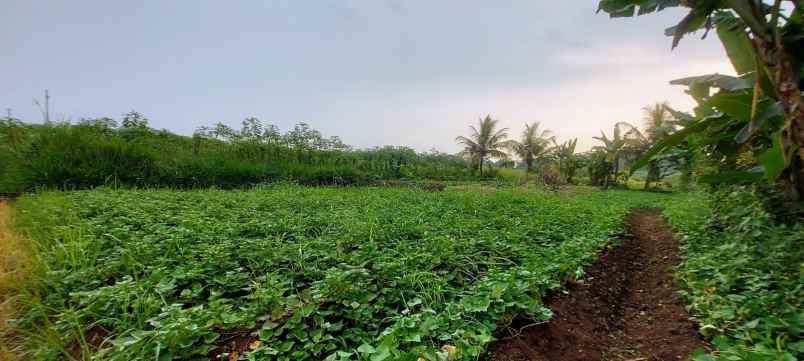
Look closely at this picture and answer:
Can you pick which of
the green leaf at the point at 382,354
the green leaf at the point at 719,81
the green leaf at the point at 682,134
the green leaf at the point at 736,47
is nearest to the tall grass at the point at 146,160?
the green leaf at the point at 382,354

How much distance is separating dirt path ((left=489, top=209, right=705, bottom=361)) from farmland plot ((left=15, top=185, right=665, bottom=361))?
4.9 inches

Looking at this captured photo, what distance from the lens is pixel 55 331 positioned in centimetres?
143

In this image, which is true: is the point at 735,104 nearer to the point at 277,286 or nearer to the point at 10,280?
the point at 277,286

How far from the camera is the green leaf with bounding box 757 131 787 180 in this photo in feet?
5.94

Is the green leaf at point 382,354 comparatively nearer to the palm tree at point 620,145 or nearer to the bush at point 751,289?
the bush at point 751,289

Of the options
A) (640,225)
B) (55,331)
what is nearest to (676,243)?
(640,225)

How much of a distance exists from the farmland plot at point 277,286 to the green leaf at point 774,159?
122 cm

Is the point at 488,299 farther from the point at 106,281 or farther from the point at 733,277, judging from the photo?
the point at 106,281

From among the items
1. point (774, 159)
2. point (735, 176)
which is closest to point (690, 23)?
point (774, 159)

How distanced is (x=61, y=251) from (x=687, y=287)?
445 cm

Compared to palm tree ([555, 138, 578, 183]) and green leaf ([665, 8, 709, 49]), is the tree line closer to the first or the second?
green leaf ([665, 8, 709, 49])

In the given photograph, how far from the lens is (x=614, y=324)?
73.4 inches

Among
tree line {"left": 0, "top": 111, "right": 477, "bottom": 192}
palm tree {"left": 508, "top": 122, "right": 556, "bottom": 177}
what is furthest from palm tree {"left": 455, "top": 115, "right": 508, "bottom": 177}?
tree line {"left": 0, "top": 111, "right": 477, "bottom": 192}

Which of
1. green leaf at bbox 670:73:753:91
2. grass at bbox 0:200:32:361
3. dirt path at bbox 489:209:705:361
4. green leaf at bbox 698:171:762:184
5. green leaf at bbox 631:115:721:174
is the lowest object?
dirt path at bbox 489:209:705:361
